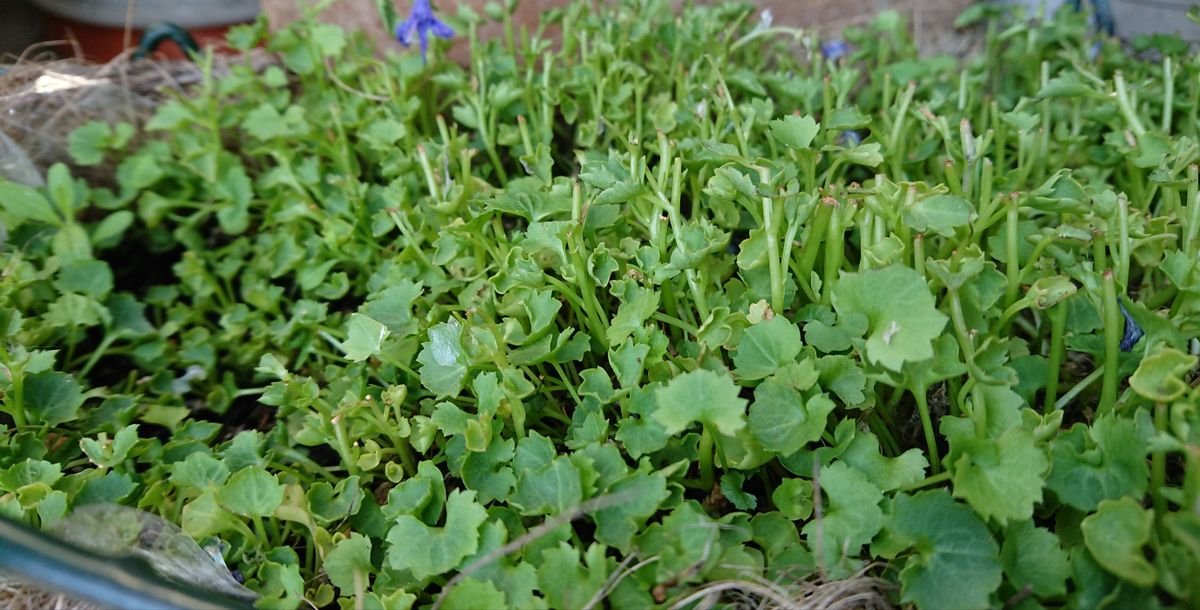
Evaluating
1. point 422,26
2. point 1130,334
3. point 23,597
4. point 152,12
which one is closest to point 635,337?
point 1130,334

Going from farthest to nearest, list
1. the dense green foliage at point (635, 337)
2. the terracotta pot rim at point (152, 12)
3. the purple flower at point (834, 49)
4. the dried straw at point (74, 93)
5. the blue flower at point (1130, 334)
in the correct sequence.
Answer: the terracotta pot rim at point (152, 12) → the purple flower at point (834, 49) → the dried straw at point (74, 93) → the blue flower at point (1130, 334) → the dense green foliage at point (635, 337)

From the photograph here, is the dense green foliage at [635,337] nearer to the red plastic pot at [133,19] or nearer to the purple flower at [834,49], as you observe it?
the purple flower at [834,49]

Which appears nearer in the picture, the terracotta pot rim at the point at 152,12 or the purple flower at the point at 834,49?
the purple flower at the point at 834,49

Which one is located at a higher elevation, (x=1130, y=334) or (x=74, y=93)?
(x=74, y=93)

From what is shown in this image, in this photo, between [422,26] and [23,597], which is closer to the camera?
[23,597]

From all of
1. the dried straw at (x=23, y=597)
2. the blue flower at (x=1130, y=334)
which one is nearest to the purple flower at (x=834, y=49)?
the blue flower at (x=1130, y=334)

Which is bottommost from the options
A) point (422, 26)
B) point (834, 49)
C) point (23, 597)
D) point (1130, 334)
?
point (23, 597)

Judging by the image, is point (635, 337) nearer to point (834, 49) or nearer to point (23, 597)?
point (23, 597)
